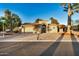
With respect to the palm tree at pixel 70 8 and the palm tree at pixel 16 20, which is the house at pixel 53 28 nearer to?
the palm tree at pixel 70 8

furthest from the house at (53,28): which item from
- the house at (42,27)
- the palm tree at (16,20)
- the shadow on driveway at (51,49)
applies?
the palm tree at (16,20)

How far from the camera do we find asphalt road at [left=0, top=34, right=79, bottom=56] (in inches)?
88.4

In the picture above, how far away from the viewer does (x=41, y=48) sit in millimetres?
2273

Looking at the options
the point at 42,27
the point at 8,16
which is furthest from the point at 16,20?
the point at 42,27

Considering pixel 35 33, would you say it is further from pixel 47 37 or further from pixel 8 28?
pixel 8 28

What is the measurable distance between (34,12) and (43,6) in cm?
11

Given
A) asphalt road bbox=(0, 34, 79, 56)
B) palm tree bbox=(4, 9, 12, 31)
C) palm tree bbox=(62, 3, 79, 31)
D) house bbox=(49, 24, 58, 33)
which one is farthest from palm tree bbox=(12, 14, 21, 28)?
palm tree bbox=(62, 3, 79, 31)

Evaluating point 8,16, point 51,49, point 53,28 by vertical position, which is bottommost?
point 51,49

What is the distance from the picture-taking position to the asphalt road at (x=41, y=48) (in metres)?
2.24

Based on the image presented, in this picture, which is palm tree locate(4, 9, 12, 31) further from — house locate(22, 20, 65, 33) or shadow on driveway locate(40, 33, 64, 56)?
shadow on driveway locate(40, 33, 64, 56)

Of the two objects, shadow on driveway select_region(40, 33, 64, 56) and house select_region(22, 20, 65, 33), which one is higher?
house select_region(22, 20, 65, 33)

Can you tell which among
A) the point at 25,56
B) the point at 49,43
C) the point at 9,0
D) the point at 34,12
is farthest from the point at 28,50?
the point at 9,0

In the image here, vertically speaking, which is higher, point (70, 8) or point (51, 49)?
point (70, 8)

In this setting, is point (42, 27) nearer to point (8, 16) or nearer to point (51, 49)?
point (51, 49)
